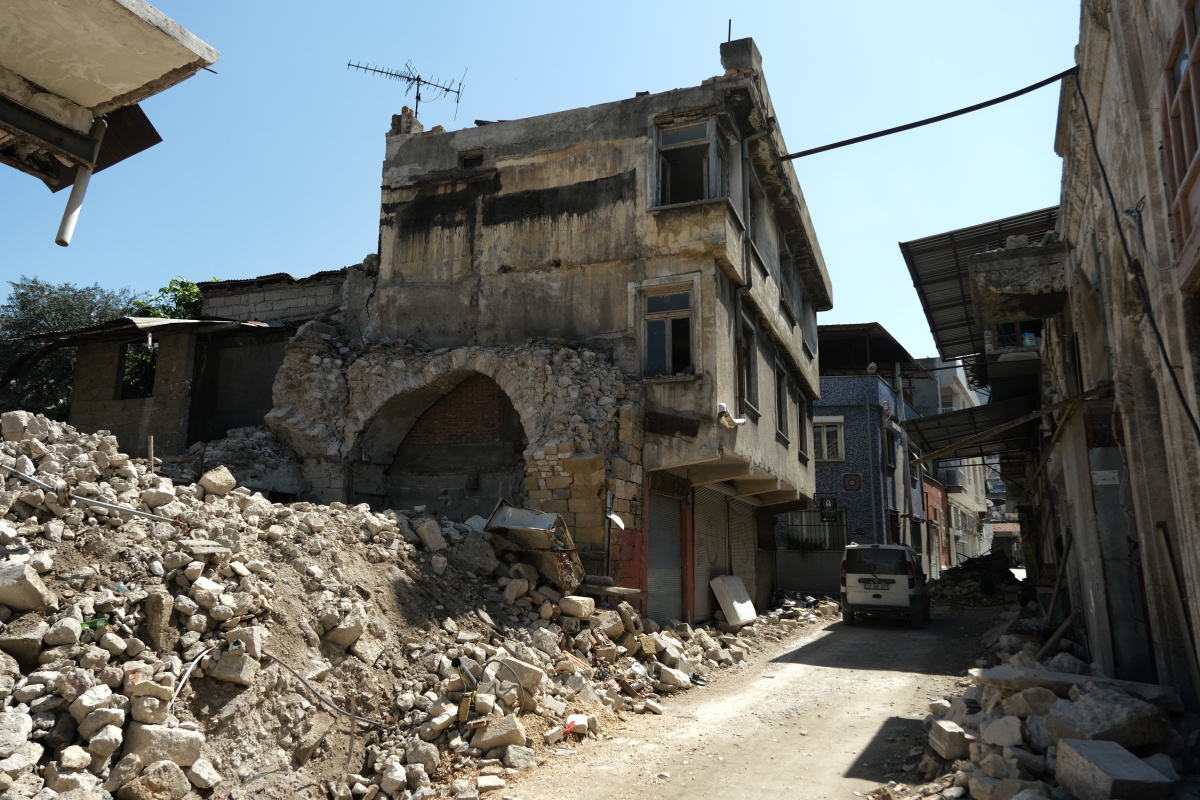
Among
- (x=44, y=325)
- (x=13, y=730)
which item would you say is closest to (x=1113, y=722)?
(x=13, y=730)

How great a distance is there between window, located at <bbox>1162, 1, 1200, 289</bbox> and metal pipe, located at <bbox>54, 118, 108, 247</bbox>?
696 cm

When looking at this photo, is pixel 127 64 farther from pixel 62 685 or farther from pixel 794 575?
pixel 794 575

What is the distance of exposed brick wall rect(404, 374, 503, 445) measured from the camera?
47.7ft

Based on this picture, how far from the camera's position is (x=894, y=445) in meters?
28.9

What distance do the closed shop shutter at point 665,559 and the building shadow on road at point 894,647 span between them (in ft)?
6.54

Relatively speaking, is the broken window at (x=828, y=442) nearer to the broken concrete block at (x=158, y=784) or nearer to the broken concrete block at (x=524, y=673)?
the broken concrete block at (x=524, y=673)

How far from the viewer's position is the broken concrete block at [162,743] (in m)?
5.37

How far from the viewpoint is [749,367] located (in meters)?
15.4

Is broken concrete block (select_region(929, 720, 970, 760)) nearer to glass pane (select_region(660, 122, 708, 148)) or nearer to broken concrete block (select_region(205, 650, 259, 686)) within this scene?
broken concrete block (select_region(205, 650, 259, 686))

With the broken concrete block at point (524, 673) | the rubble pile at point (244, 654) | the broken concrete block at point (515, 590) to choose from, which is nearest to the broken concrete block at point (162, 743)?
the rubble pile at point (244, 654)

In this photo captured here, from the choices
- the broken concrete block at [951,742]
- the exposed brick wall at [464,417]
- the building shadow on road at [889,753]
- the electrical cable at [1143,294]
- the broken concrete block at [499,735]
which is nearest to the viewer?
the electrical cable at [1143,294]

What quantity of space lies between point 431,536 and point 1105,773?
765 cm

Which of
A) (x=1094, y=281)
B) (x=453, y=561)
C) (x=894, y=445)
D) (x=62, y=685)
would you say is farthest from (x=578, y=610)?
(x=894, y=445)

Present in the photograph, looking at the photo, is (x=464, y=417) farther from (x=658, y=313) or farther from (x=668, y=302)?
(x=668, y=302)
